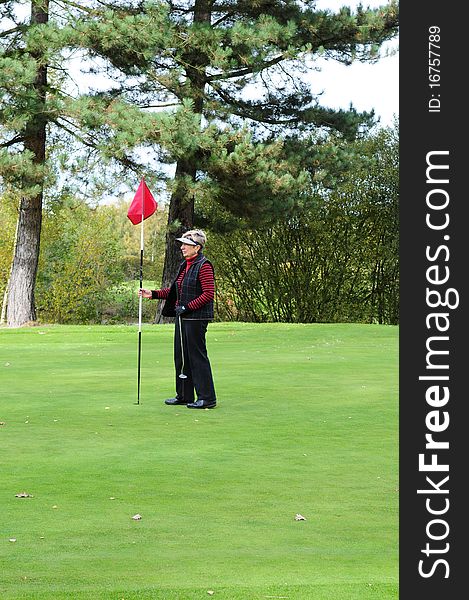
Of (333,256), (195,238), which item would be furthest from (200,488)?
(333,256)

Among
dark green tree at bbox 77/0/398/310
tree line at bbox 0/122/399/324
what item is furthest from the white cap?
tree line at bbox 0/122/399/324

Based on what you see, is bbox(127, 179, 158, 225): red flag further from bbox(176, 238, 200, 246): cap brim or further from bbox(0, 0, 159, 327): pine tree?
bbox(0, 0, 159, 327): pine tree

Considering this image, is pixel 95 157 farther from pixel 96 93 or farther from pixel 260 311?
pixel 260 311

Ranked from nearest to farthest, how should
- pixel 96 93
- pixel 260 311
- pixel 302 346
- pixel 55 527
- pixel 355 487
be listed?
pixel 55 527, pixel 355 487, pixel 302 346, pixel 96 93, pixel 260 311

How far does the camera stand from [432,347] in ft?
7.50

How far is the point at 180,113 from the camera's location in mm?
26219

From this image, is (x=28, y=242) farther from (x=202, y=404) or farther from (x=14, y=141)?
(x=202, y=404)

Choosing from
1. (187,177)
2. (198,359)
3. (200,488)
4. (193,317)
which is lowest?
(200,488)

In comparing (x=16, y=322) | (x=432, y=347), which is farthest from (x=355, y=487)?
(x=16, y=322)

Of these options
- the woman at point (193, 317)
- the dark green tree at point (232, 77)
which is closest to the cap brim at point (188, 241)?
the woman at point (193, 317)

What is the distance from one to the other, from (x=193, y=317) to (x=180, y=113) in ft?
50.9

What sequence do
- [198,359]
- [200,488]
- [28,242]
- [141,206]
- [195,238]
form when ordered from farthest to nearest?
[28,242] → [141,206] → [198,359] → [195,238] → [200,488]

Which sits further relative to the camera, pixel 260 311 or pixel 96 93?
pixel 260 311

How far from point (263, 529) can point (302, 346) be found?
50.4ft
